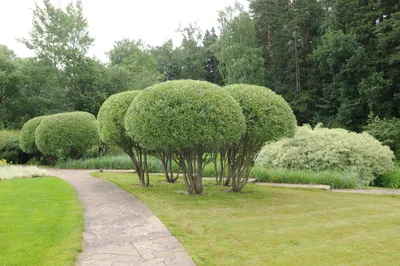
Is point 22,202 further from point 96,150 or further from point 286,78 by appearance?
point 286,78

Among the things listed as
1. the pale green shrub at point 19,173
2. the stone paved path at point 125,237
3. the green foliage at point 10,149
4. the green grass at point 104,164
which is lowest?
the stone paved path at point 125,237

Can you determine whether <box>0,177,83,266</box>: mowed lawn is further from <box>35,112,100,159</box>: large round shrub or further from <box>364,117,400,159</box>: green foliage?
<box>364,117,400,159</box>: green foliage

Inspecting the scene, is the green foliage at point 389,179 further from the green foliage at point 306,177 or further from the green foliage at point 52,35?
the green foliage at point 52,35

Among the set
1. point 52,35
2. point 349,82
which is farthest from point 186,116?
point 52,35

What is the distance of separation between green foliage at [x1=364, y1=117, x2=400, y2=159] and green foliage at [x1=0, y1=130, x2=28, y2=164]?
867 inches

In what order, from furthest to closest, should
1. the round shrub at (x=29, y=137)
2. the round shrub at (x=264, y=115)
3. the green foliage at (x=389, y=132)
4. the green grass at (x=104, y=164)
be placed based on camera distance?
the green foliage at (x=389, y=132) < the round shrub at (x=29, y=137) < the green grass at (x=104, y=164) < the round shrub at (x=264, y=115)

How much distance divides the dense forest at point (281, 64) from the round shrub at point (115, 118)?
16.7 meters

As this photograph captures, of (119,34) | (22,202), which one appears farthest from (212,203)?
(119,34)

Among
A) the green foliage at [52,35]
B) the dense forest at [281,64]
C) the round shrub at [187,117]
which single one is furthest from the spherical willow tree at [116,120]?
the green foliage at [52,35]

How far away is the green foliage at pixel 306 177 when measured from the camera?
10.3 meters

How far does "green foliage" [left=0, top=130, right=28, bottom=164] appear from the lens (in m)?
19.0

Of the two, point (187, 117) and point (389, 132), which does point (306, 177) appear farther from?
point (389, 132)

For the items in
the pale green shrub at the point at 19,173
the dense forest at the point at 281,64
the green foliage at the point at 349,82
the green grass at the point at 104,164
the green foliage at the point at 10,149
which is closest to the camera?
the pale green shrub at the point at 19,173

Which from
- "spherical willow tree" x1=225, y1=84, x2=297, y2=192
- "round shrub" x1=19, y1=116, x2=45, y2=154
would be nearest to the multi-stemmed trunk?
"spherical willow tree" x1=225, y1=84, x2=297, y2=192
